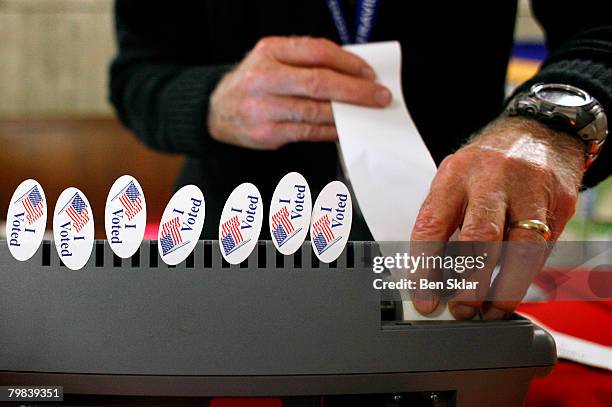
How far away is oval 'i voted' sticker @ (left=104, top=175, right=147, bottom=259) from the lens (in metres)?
0.26

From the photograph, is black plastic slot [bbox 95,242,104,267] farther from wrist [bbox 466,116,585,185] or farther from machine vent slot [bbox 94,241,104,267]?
wrist [bbox 466,116,585,185]

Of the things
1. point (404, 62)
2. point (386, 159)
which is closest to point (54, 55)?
point (404, 62)

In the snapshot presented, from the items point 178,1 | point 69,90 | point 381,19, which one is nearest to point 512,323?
point 381,19

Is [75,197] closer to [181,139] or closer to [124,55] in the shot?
[181,139]

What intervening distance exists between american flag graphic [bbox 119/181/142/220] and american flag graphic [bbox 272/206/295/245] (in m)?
0.05

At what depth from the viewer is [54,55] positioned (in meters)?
1.74

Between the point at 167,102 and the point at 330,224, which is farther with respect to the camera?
the point at 167,102

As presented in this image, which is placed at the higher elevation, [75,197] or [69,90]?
[75,197]

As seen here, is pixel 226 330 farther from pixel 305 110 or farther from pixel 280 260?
pixel 305 110

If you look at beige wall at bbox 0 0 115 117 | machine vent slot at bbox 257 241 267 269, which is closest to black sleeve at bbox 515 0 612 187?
machine vent slot at bbox 257 241 267 269

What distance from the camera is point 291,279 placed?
26 centimetres

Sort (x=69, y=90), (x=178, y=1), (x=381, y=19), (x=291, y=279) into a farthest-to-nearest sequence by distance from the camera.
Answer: (x=69, y=90)
(x=178, y=1)
(x=381, y=19)
(x=291, y=279)

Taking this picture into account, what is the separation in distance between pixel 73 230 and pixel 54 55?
163cm

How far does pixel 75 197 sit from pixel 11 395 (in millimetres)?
88
